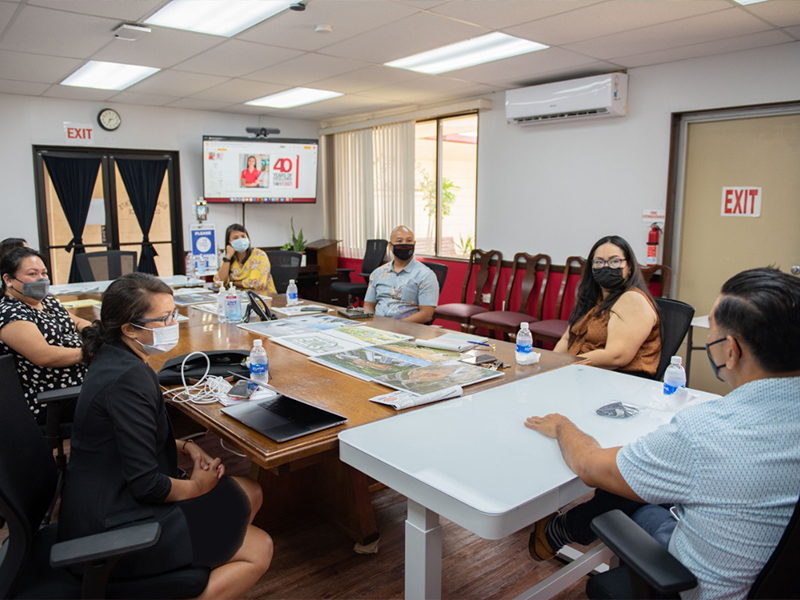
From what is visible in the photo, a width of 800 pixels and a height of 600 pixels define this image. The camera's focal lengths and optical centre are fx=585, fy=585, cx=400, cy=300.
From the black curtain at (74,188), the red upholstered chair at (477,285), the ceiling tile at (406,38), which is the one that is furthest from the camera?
the black curtain at (74,188)


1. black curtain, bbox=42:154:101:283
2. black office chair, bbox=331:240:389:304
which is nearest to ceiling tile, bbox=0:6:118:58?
black curtain, bbox=42:154:101:283

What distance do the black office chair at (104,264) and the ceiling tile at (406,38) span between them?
2.65 metres

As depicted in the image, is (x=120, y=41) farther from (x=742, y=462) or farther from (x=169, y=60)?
(x=742, y=462)

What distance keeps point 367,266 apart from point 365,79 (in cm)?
230

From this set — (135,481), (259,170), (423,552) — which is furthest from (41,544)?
(259,170)

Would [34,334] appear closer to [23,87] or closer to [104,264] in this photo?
[104,264]

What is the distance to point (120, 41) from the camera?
3918 millimetres

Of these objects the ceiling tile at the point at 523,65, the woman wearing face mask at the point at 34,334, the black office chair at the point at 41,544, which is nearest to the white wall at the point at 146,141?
the ceiling tile at the point at 523,65

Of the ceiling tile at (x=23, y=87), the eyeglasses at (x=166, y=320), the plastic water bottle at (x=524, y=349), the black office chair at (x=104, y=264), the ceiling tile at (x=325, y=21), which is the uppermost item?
the ceiling tile at (x=23, y=87)

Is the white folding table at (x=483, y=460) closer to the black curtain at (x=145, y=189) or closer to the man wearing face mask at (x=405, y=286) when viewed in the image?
the man wearing face mask at (x=405, y=286)

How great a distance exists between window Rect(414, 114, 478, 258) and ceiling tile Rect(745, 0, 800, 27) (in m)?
3.11

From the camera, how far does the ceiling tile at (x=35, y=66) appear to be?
434 cm

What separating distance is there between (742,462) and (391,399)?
1070 millimetres

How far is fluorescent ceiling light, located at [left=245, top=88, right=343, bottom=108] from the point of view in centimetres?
579
